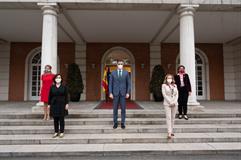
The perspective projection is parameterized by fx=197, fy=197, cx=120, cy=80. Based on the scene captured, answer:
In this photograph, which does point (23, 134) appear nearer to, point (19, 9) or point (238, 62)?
point (19, 9)

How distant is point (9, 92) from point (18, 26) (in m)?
4.50

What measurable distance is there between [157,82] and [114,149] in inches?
281

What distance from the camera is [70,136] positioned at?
4.89 metres

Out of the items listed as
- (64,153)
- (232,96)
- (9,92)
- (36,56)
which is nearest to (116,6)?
(64,153)

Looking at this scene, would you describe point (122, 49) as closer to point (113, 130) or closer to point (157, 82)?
point (157, 82)

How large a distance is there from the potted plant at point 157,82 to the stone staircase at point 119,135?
4.42m

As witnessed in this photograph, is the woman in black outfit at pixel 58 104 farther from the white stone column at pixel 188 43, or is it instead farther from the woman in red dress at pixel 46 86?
the white stone column at pixel 188 43

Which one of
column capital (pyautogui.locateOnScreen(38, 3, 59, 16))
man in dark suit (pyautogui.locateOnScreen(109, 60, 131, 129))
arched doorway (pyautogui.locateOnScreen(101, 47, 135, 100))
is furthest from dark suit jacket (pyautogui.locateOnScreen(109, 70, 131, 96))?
arched doorway (pyautogui.locateOnScreen(101, 47, 135, 100))

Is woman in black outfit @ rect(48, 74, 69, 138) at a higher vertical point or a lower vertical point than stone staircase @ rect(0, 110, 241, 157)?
higher

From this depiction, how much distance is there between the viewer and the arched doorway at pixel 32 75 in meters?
11.9

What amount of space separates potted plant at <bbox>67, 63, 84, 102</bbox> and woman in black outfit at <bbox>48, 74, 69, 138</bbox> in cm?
581

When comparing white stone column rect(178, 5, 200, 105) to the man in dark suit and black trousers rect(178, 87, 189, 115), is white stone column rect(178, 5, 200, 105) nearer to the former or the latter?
black trousers rect(178, 87, 189, 115)

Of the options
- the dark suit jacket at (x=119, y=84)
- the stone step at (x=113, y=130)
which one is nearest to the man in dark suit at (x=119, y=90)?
the dark suit jacket at (x=119, y=84)

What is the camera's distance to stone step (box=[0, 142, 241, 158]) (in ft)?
13.3
